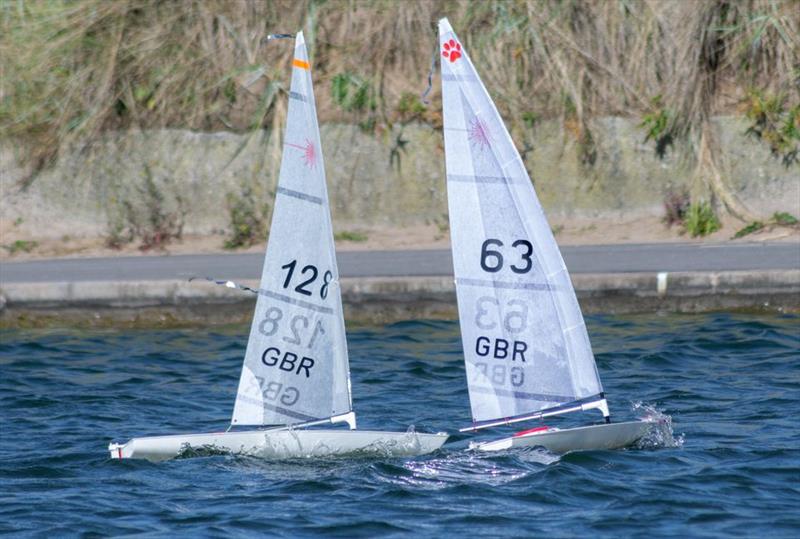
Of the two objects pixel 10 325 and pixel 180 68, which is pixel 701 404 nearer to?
pixel 10 325

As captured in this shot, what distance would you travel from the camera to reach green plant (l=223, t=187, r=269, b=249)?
18.1m

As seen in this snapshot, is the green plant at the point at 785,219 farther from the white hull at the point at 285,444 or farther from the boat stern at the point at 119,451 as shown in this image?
the boat stern at the point at 119,451

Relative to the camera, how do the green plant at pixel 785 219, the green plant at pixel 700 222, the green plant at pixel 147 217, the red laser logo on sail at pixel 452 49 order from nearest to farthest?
the red laser logo on sail at pixel 452 49, the green plant at pixel 785 219, the green plant at pixel 700 222, the green plant at pixel 147 217

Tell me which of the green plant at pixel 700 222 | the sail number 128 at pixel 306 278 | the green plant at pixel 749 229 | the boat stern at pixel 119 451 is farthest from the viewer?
the green plant at pixel 700 222

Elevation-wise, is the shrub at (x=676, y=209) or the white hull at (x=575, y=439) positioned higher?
the shrub at (x=676, y=209)

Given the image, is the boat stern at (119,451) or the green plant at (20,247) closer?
the boat stern at (119,451)

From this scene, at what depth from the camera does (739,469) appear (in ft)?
31.1

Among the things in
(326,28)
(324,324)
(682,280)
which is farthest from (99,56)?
(324,324)

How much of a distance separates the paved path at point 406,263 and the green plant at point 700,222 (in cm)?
69

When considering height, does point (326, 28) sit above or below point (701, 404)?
above

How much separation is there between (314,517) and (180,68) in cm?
1210

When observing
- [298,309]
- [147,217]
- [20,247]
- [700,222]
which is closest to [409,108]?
[147,217]

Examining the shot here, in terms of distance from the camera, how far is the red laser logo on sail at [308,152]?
29.7 ft

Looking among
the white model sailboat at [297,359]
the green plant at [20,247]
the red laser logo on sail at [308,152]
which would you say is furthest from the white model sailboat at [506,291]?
the green plant at [20,247]
